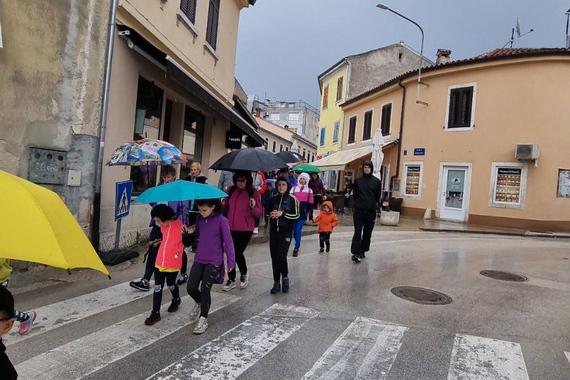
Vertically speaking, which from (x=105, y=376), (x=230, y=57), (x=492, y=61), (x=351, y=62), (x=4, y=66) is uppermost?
(x=351, y=62)

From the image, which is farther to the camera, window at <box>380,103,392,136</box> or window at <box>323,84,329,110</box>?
window at <box>323,84,329,110</box>

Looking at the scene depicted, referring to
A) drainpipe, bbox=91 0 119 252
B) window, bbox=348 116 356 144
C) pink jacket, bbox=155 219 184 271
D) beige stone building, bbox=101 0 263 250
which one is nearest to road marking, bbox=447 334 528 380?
pink jacket, bbox=155 219 184 271

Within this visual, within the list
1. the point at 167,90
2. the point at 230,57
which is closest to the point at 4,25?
the point at 167,90

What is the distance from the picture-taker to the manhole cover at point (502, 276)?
23.1ft

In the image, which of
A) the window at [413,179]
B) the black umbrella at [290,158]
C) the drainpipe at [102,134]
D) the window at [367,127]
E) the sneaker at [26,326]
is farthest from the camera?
the window at [367,127]

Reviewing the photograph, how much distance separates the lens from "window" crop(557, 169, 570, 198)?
51.0 ft

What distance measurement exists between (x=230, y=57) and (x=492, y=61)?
10770 millimetres

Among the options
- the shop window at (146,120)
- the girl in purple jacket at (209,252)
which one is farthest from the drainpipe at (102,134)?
the girl in purple jacket at (209,252)

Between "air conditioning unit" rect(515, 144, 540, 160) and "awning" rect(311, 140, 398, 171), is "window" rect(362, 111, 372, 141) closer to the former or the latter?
"awning" rect(311, 140, 398, 171)

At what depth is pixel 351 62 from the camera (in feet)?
92.2

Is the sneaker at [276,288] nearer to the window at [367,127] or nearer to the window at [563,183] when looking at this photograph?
the window at [563,183]

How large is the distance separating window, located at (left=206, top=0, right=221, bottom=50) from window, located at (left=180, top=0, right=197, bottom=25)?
1227 millimetres

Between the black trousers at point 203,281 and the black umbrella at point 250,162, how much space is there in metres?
1.41

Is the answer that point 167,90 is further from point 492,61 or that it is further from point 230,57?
point 492,61
